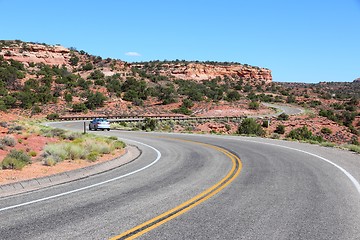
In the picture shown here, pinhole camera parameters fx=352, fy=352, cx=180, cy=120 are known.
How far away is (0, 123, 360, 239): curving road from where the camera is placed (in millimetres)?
6078

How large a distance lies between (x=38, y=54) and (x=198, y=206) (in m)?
106

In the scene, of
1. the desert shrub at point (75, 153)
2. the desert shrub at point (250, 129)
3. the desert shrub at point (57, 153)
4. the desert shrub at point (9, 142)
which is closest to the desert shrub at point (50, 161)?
the desert shrub at point (57, 153)

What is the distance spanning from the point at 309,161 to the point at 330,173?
2.89 metres

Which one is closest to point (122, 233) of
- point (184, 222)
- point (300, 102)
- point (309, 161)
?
point (184, 222)

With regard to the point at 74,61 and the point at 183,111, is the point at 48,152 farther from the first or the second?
the point at 74,61

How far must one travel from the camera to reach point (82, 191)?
9094mm

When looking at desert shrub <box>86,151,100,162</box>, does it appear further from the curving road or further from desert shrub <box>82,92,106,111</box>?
desert shrub <box>82,92,106,111</box>

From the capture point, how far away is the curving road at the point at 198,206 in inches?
239

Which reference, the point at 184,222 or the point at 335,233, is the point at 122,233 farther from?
the point at 335,233

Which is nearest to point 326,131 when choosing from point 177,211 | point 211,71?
point 177,211

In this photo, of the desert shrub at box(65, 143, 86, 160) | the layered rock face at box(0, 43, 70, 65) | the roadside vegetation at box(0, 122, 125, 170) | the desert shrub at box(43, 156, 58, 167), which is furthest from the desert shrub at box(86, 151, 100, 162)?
the layered rock face at box(0, 43, 70, 65)

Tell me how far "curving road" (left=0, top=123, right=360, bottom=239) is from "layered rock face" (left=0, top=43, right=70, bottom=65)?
95185 mm

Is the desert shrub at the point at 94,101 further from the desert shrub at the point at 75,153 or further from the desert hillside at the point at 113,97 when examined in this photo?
the desert shrub at the point at 75,153

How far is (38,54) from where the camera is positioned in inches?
4050
